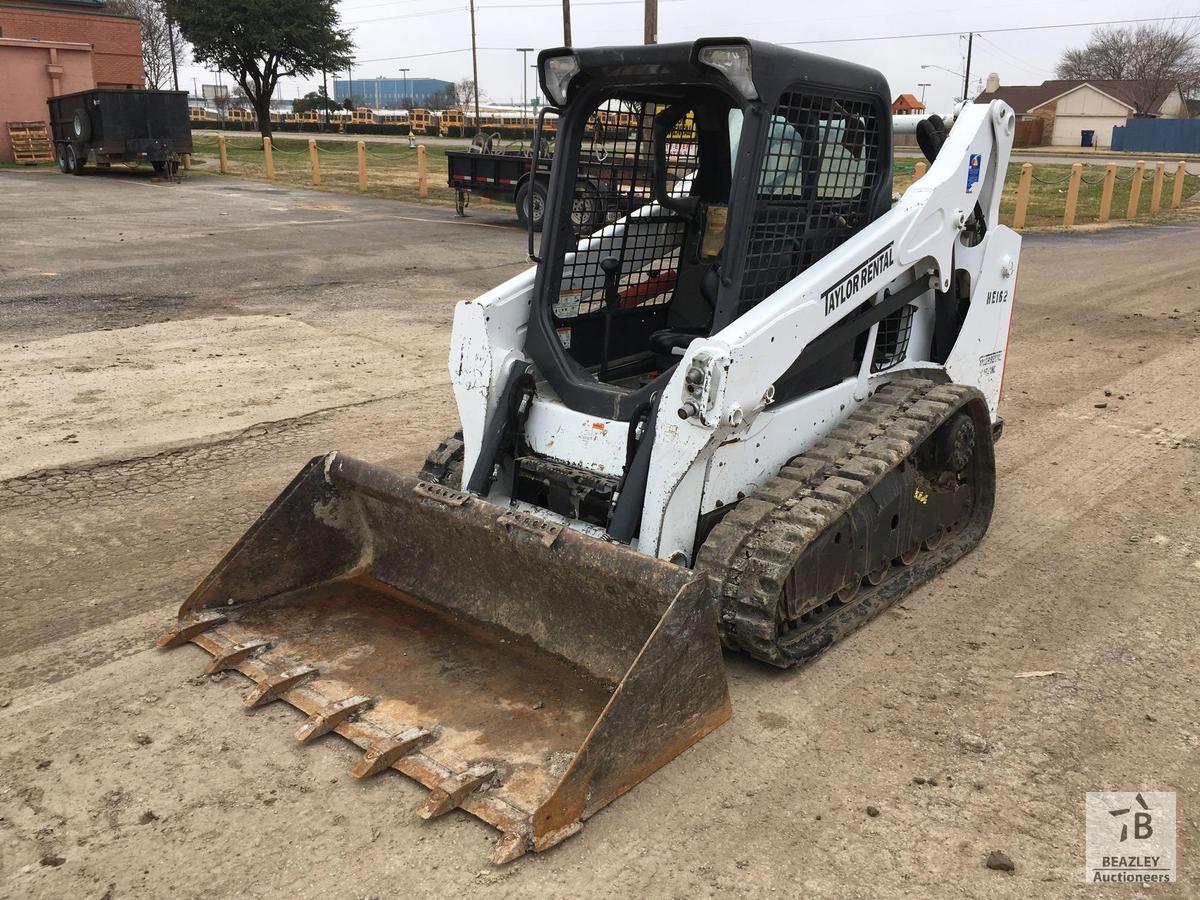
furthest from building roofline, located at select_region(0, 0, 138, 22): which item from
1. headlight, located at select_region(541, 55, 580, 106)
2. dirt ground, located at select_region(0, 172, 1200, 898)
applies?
headlight, located at select_region(541, 55, 580, 106)

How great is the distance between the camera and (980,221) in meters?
5.54

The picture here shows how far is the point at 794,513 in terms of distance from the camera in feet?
13.7

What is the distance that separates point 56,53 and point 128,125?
8445 millimetres

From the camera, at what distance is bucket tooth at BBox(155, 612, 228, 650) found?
433cm

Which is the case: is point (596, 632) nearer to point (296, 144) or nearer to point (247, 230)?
point (247, 230)

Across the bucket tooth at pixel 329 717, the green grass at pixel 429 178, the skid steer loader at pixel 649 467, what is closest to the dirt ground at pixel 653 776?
the bucket tooth at pixel 329 717

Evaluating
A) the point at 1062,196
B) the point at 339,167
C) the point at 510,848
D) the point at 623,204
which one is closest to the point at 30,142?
the point at 339,167

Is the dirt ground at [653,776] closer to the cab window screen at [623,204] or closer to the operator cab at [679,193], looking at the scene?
the operator cab at [679,193]

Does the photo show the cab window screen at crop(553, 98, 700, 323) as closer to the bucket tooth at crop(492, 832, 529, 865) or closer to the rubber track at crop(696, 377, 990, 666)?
the rubber track at crop(696, 377, 990, 666)

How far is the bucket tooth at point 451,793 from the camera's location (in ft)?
10.8

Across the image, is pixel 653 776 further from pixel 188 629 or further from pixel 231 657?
pixel 188 629

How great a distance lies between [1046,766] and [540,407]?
238 cm

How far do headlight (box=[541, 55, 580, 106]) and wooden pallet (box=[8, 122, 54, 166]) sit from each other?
99.9 feet

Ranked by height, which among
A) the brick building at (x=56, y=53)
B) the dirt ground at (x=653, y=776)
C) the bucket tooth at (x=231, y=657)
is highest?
the brick building at (x=56, y=53)
